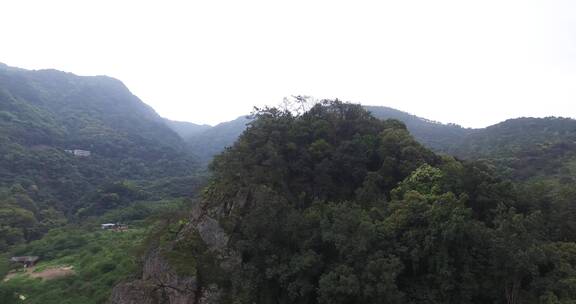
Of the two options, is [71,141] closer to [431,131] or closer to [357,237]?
[431,131]

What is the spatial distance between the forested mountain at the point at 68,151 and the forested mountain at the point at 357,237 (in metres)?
36.9

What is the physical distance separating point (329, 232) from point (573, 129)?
210 feet

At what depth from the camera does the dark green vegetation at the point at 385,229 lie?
14.5m

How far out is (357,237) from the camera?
15492 millimetres

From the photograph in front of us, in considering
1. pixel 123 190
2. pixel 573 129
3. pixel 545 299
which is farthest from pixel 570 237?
pixel 123 190

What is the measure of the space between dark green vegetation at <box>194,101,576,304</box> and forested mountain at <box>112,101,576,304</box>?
0.15 ft

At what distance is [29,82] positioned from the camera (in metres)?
122

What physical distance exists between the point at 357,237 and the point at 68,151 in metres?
84.7

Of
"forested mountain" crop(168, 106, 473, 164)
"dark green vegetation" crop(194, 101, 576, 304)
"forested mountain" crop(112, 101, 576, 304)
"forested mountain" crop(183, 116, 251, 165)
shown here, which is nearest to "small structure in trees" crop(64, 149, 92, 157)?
"forested mountain" crop(168, 106, 473, 164)

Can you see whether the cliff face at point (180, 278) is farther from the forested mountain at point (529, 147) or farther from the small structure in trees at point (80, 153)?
the small structure in trees at point (80, 153)

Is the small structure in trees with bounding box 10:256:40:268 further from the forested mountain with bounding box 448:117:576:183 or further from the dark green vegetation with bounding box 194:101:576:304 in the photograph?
the forested mountain with bounding box 448:117:576:183

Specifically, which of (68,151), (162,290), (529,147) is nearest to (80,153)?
(68,151)

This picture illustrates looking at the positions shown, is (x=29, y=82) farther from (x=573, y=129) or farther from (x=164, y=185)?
(x=573, y=129)

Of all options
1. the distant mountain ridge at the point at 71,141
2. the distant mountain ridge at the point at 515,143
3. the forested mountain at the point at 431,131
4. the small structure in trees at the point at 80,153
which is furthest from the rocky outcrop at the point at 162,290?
the small structure in trees at the point at 80,153
